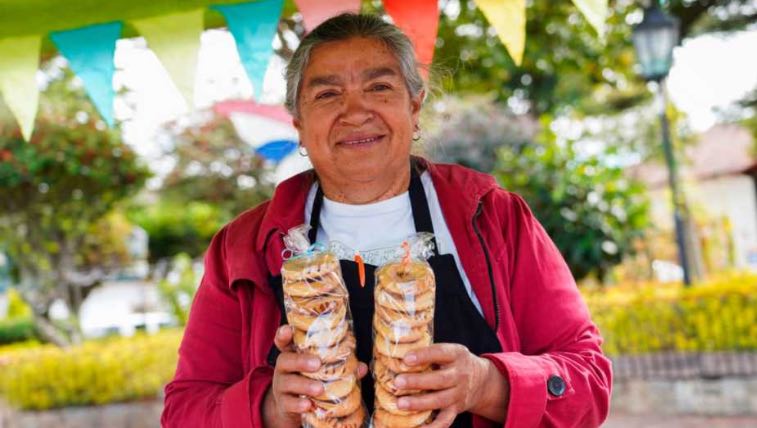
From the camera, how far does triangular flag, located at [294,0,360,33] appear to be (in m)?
2.31

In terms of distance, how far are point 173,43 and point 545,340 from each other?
50.9 inches

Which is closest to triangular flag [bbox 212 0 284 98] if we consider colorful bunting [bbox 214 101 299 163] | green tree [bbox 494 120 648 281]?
colorful bunting [bbox 214 101 299 163]

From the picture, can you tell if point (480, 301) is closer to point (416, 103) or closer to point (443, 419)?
point (443, 419)

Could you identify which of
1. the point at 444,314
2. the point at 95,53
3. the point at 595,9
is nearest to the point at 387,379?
the point at 444,314

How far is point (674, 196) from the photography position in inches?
340

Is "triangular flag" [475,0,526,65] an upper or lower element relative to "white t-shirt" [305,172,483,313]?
upper

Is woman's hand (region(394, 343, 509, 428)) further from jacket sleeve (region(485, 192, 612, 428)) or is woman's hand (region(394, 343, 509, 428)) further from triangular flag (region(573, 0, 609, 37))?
triangular flag (region(573, 0, 609, 37))

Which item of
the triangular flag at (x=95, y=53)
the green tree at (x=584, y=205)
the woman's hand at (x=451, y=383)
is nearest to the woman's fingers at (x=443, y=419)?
the woman's hand at (x=451, y=383)

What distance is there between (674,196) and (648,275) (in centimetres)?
586

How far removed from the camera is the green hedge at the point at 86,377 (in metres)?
7.64

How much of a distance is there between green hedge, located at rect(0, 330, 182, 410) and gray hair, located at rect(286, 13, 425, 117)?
630 centimetres

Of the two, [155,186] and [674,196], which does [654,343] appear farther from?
[155,186]

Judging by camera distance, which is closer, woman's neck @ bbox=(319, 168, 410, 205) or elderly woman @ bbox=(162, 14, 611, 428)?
elderly woman @ bbox=(162, 14, 611, 428)

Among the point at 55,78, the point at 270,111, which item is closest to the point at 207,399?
the point at 270,111
